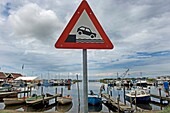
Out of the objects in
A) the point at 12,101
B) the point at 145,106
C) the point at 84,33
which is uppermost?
the point at 84,33

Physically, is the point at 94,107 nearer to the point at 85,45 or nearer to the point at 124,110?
the point at 124,110

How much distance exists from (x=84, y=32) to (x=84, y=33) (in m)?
0.01

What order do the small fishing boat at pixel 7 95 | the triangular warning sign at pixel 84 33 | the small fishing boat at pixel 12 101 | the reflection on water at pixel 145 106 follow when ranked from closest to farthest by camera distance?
1. the triangular warning sign at pixel 84 33
2. the reflection on water at pixel 145 106
3. the small fishing boat at pixel 12 101
4. the small fishing boat at pixel 7 95

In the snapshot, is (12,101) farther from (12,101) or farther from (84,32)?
(84,32)

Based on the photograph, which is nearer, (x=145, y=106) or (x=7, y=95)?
(x=145, y=106)

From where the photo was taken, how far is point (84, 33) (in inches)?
98.9

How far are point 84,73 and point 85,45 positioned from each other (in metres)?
0.41

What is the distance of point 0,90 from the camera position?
3578 centimetres

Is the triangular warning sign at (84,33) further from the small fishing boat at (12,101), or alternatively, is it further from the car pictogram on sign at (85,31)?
the small fishing boat at (12,101)

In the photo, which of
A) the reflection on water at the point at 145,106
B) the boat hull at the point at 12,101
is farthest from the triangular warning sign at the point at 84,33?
the boat hull at the point at 12,101

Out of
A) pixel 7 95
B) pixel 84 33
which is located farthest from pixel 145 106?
pixel 84 33

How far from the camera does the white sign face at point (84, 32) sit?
8.20 feet

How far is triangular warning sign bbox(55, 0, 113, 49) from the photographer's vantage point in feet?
8.20

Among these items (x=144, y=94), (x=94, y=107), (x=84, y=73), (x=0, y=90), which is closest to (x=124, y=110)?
(x=94, y=107)
